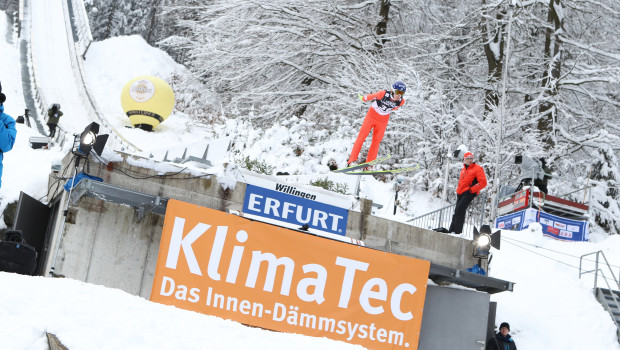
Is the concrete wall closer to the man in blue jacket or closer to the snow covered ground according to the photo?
the snow covered ground

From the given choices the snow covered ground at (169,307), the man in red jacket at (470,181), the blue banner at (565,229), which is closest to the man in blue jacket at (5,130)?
the snow covered ground at (169,307)

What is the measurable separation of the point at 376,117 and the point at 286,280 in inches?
189

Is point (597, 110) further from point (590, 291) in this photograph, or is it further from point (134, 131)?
point (134, 131)

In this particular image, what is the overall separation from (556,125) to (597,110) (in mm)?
4727

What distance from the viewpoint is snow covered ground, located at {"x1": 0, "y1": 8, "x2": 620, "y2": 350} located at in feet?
14.6

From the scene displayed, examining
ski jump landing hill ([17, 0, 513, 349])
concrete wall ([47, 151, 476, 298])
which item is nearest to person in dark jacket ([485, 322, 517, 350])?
ski jump landing hill ([17, 0, 513, 349])

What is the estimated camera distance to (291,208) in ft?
40.1

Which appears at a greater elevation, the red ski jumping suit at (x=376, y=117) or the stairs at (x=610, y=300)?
the red ski jumping suit at (x=376, y=117)

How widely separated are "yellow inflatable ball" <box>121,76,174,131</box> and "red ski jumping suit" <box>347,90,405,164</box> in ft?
62.0

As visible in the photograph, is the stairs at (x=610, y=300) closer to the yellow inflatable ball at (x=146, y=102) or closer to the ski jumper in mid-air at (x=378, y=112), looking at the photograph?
the ski jumper in mid-air at (x=378, y=112)

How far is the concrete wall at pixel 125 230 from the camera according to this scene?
35.4 ft

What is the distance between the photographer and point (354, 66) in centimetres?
2403

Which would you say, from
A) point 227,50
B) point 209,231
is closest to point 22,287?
point 209,231

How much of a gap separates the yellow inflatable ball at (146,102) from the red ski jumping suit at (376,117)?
62.0 feet
